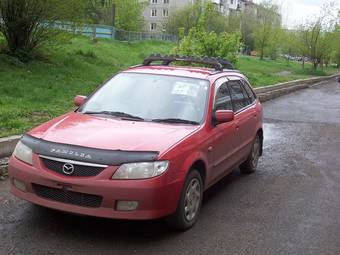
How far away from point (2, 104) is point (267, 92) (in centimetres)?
1225

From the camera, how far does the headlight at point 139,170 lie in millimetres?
4738

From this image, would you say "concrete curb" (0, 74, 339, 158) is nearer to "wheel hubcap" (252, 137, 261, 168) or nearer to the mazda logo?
the mazda logo

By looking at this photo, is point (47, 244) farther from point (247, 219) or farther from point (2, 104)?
point (2, 104)

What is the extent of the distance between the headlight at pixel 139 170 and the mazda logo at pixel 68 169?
1.25 feet

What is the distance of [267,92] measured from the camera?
20.5 meters

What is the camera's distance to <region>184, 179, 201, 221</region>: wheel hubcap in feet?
17.5

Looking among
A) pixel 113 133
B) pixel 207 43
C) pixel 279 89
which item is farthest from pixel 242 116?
pixel 279 89

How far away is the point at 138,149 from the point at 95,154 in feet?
1.29

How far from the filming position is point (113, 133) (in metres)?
5.27

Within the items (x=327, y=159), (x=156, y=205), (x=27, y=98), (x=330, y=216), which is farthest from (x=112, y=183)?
(x=27, y=98)

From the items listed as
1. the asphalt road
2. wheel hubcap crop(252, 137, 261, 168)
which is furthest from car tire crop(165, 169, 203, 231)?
wheel hubcap crop(252, 137, 261, 168)

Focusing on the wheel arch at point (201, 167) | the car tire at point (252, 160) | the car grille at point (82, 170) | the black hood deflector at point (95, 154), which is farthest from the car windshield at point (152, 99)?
the car tire at point (252, 160)

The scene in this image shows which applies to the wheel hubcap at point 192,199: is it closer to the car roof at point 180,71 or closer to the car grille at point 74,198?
the car grille at point 74,198

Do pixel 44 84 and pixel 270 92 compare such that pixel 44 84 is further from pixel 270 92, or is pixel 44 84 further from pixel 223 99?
pixel 270 92
